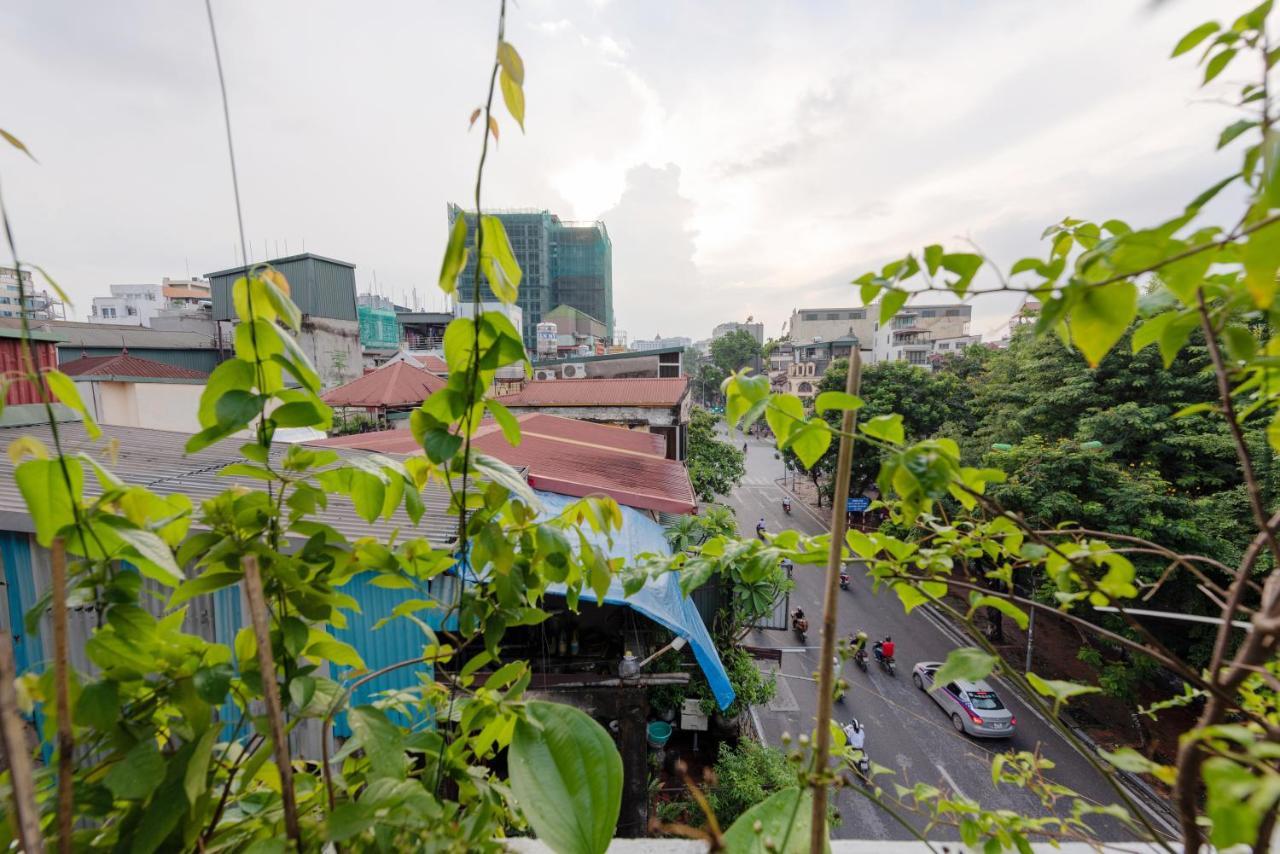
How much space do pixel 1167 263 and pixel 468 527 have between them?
936 mm

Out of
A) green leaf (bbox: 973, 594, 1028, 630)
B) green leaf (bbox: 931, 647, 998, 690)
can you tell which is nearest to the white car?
green leaf (bbox: 973, 594, 1028, 630)

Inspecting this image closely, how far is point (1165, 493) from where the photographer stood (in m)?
9.67

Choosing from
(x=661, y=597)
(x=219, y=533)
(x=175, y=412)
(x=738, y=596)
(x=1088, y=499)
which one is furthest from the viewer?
(x=1088, y=499)

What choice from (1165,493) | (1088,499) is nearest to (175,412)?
(1088,499)

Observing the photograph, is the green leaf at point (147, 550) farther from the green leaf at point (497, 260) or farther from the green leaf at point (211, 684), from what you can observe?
the green leaf at point (497, 260)

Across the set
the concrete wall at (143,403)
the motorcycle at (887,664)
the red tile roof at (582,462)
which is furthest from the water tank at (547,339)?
the motorcycle at (887,664)

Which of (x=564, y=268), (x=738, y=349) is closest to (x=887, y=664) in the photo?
(x=738, y=349)

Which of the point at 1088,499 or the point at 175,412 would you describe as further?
the point at 1088,499

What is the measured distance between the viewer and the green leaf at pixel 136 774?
2.04ft

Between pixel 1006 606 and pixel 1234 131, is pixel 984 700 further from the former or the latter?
pixel 1234 131

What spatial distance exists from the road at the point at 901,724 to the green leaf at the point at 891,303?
6.03 metres

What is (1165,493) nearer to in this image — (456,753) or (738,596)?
(738,596)

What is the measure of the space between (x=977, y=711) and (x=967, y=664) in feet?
38.5

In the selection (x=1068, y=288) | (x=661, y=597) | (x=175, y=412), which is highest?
(x=1068, y=288)
